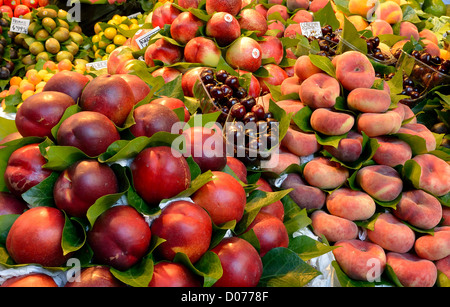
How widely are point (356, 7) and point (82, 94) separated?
223 centimetres

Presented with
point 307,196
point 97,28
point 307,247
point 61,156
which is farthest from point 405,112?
point 97,28

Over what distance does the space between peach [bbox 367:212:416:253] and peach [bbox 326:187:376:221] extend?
6 cm

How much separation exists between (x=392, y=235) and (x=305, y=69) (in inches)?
31.0

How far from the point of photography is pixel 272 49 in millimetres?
2008

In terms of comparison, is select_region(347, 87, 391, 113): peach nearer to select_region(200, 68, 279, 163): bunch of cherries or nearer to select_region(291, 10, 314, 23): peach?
select_region(200, 68, 279, 163): bunch of cherries

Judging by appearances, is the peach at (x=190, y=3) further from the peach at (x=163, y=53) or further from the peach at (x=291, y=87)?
the peach at (x=291, y=87)

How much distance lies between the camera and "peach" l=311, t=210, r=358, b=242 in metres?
1.28

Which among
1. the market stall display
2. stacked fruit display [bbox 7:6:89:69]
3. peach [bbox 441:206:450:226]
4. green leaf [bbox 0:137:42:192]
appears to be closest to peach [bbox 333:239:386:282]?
the market stall display

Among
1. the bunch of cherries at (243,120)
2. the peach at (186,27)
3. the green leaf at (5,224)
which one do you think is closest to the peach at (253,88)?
the bunch of cherries at (243,120)

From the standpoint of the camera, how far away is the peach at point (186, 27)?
6.03 ft

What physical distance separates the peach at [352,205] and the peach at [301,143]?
0.21 meters

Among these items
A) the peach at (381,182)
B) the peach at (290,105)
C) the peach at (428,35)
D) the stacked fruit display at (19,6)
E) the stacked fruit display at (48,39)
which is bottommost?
the stacked fruit display at (48,39)

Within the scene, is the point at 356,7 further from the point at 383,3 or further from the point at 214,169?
the point at 214,169

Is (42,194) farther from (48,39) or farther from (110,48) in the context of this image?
(48,39)
